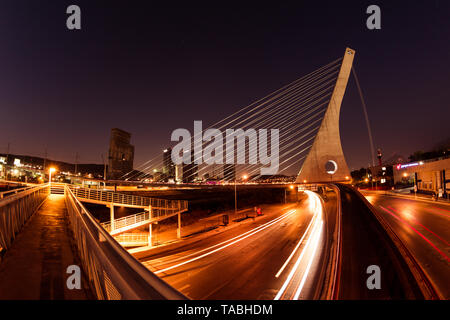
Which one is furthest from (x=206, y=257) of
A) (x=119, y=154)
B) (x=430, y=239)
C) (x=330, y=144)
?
(x=119, y=154)

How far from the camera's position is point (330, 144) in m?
51.6

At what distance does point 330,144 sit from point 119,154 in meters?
71.5

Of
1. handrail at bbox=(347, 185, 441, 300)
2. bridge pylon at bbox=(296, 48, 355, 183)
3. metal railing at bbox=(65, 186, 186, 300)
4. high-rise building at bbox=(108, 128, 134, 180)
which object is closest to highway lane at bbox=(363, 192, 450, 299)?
handrail at bbox=(347, 185, 441, 300)

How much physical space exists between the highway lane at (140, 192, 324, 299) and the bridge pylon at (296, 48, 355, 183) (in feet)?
106

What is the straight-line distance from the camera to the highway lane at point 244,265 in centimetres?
1047

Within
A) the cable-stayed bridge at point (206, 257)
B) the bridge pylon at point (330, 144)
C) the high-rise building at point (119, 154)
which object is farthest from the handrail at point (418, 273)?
the high-rise building at point (119, 154)

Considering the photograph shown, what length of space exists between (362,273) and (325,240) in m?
7.33

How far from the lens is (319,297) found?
9562 millimetres

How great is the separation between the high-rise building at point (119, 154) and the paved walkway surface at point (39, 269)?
76.7m

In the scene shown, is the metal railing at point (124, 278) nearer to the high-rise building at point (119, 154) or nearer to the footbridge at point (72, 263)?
the footbridge at point (72, 263)


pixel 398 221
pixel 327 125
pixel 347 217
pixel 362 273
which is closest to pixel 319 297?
pixel 362 273

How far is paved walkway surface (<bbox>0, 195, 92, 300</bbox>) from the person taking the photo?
2488 millimetres

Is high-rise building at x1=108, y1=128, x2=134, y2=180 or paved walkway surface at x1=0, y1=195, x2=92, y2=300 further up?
high-rise building at x1=108, y1=128, x2=134, y2=180

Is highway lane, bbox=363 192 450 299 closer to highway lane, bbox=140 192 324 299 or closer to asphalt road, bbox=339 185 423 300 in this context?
asphalt road, bbox=339 185 423 300
